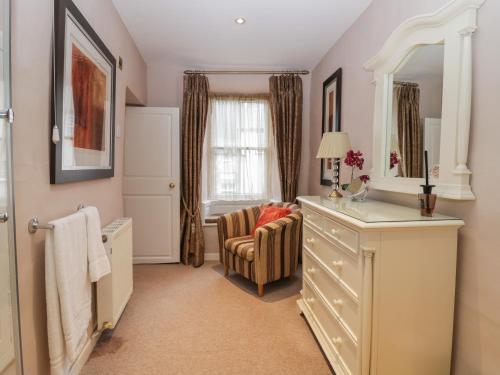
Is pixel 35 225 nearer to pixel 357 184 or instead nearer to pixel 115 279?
pixel 115 279

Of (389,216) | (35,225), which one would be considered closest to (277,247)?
(389,216)

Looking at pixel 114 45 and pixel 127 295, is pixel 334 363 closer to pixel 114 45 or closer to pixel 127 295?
pixel 127 295

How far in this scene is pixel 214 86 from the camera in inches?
153

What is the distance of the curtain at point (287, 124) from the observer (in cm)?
377

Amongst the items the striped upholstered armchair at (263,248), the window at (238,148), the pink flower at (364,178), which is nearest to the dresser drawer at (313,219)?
the pink flower at (364,178)

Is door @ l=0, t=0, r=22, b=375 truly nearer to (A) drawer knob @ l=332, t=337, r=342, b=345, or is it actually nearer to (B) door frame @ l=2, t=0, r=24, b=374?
(B) door frame @ l=2, t=0, r=24, b=374

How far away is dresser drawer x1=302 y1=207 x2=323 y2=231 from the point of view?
1.94 meters

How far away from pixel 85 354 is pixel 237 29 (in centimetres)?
289

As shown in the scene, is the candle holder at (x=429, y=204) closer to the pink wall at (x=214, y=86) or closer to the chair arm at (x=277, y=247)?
the chair arm at (x=277, y=247)

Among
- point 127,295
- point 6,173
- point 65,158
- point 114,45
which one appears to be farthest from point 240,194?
point 6,173

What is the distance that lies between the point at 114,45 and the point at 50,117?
1294 millimetres

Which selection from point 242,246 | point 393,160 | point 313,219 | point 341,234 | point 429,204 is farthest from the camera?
point 242,246

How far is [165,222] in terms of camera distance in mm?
3625

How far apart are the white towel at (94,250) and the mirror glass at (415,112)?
1904 millimetres
